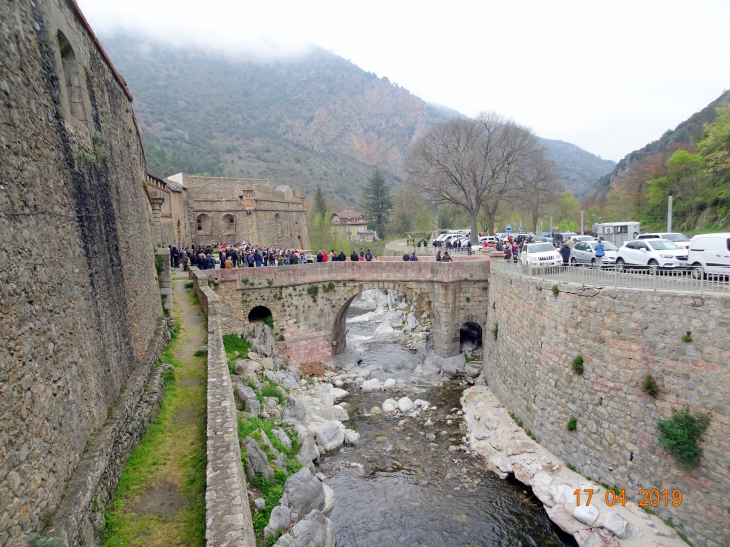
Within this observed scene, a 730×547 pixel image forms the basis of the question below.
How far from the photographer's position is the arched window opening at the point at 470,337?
24.7 metres

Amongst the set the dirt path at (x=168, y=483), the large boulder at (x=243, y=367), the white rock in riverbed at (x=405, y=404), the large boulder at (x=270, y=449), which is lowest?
the white rock in riverbed at (x=405, y=404)

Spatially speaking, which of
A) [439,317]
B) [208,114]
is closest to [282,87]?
[208,114]

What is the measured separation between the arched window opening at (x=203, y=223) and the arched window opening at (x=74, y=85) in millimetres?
28394

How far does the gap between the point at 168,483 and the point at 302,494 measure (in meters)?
4.50

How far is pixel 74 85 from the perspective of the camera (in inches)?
337

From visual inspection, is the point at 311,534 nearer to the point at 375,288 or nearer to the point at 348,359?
the point at 348,359

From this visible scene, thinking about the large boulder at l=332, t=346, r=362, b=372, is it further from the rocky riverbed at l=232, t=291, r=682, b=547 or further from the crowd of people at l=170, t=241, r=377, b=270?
the crowd of people at l=170, t=241, r=377, b=270

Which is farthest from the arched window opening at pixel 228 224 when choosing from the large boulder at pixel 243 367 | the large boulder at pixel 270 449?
the large boulder at pixel 270 449

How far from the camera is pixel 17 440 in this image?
433cm

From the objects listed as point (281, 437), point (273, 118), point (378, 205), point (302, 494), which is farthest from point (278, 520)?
point (273, 118)

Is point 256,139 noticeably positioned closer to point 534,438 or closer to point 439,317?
point 439,317

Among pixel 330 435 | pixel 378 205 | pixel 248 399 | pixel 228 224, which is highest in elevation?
pixel 378 205

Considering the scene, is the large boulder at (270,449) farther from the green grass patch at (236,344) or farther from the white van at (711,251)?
the white van at (711,251)

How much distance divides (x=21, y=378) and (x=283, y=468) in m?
8.20
